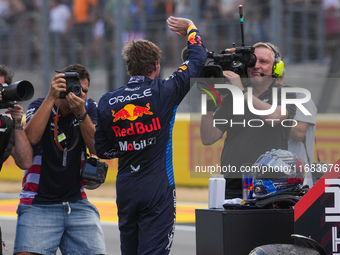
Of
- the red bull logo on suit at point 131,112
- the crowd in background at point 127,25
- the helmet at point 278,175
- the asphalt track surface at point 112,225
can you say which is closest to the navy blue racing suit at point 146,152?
the red bull logo on suit at point 131,112

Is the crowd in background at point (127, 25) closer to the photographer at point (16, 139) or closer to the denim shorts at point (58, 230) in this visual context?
the denim shorts at point (58, 230)

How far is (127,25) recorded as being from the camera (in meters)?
13.0

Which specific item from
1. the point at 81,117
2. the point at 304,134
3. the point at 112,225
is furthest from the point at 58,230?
the point at 112,225

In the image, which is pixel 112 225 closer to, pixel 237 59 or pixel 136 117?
pixel 237 59

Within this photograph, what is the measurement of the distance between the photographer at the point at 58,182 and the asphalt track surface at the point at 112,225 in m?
3.16

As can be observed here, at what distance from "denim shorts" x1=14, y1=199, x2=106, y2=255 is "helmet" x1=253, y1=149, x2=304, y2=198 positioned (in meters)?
1.26

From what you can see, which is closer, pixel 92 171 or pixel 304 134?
Answer: pixel 92 171

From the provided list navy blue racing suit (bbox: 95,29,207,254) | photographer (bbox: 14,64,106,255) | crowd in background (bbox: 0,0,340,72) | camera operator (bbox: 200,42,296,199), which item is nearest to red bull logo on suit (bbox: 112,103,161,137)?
navy blue racing suit (bbox: 95,29,207,254)

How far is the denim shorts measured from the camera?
510 centimetres

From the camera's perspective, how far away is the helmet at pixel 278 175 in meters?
4.66

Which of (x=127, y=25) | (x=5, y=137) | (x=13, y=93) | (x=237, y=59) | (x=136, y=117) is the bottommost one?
(x=5, y=137)

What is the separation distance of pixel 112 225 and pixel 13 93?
5.52 metres

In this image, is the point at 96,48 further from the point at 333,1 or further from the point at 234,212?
the point at 234,212

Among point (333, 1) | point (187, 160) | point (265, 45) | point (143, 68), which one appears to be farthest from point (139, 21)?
point (143, 68)
